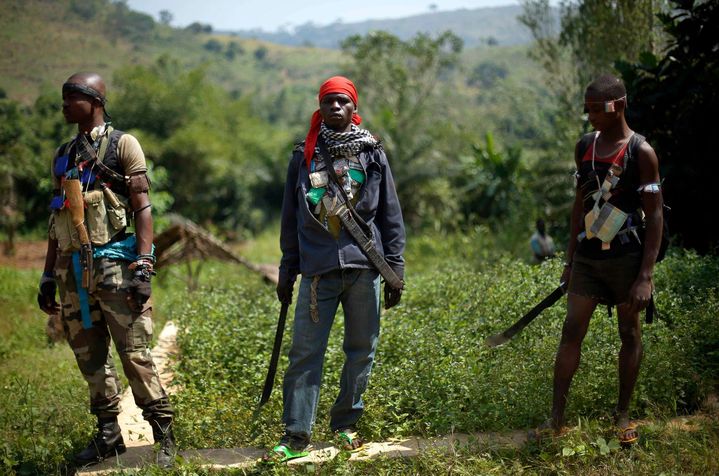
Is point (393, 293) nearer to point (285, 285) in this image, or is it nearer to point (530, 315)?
point (285, 285)

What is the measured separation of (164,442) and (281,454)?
29.4 inches

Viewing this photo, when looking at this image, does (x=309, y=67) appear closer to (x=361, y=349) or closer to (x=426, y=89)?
(x=426, y=89)

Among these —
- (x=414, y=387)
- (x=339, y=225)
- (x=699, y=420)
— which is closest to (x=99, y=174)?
(x=339, y=225)

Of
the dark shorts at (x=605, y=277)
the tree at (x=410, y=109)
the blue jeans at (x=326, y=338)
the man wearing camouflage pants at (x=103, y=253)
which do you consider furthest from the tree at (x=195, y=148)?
the dark shorts at (x=605, y=277)

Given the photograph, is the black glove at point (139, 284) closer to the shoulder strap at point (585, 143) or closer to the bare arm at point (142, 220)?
the bare arm at point (142, 220)

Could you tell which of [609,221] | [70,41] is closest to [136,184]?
[609,221]

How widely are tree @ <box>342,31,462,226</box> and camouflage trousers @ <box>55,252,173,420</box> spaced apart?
15811 millimetres

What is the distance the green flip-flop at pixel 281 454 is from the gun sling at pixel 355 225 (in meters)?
1.05

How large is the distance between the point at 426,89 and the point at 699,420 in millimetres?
19669

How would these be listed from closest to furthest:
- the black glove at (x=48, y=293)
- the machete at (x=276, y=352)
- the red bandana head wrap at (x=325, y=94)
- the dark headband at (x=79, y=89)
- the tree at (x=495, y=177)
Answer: the red bandana head wrap at (x=325, y=94) → the dark headband at (x=79, y=89) → the machete at (x=276, y=352) → the black glove at (x=48, y=293) → the tree at (x=495, y=177)

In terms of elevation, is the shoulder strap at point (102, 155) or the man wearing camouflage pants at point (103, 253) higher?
the shoulder strap at point (102, 155)

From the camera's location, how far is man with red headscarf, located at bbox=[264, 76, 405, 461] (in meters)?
4.18

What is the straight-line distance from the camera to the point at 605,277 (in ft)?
13.5

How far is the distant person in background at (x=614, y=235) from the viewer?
156 inches
